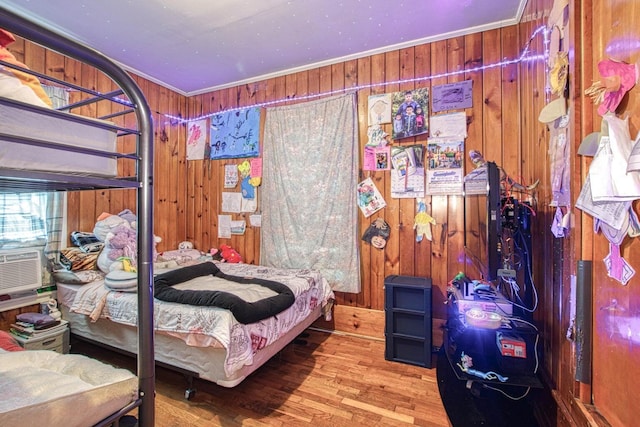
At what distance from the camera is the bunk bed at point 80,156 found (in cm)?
61

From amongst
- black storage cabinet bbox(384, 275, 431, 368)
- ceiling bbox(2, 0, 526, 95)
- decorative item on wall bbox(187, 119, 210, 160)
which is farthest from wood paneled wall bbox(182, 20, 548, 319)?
decorative item on wall bbox(187, 119, 210, 160)

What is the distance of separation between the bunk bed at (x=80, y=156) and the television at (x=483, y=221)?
1594 mm

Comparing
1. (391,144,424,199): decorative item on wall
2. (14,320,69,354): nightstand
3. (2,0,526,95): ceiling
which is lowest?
(14,320,69,354): nightstand

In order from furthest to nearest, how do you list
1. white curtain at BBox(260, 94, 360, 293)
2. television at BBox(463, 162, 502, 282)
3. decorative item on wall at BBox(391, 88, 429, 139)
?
white curtain at BBox(260, 94, 360, 293) → decorative item on wall at BBox(391, 88, 429, 139) → television at BBox(463, 162, 502, 282)

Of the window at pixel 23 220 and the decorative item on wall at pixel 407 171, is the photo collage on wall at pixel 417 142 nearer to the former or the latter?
the decorative item on wall at pixel 407 171

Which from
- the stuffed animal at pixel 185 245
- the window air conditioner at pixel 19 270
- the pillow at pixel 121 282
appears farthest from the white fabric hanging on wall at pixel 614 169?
the stuffed animal at pixel 185 245

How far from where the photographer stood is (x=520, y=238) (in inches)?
68.4

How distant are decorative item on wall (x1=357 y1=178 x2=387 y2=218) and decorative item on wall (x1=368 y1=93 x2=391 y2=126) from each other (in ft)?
1.81

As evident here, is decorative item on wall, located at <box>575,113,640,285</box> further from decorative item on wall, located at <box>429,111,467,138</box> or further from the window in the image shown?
the window

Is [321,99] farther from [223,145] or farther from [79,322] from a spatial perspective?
[79,322]

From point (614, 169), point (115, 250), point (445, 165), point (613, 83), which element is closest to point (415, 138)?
point (445, 165)

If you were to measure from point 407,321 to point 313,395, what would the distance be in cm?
90

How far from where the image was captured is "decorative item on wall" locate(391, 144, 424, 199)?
2.49 m

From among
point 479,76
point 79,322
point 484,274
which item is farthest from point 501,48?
point 79,322
